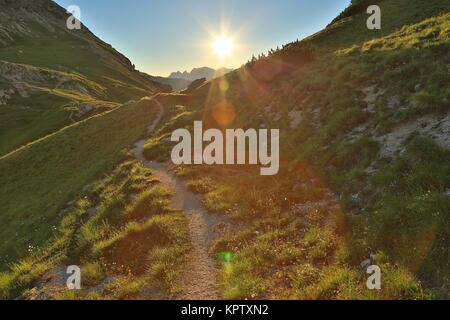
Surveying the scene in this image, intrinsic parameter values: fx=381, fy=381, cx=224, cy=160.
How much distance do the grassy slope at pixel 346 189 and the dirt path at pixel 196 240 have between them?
560 millimetres

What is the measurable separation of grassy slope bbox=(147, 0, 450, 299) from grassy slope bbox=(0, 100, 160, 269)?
852 cm

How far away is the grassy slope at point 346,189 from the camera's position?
34.4ft

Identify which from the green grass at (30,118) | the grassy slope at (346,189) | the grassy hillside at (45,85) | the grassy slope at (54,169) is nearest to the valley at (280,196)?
the grassy slope at (346,189)

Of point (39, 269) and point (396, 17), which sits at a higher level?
point (396, 17)

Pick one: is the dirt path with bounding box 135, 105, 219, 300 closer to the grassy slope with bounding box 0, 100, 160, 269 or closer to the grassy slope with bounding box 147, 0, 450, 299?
the grassy slope with bounding box 147, 0, 450, 299

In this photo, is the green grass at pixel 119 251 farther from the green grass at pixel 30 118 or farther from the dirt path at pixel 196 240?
the green grass at pixel 30 118

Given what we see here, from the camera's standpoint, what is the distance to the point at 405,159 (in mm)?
14797

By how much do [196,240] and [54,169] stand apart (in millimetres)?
31306

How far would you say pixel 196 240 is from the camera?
15.5m

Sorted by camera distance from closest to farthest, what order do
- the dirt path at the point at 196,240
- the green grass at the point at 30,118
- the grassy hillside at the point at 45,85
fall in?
1. the dirt path at the point at 196,240
2. the green grass at the point at 30,118
3. the grassy hillside at the point at 45,85

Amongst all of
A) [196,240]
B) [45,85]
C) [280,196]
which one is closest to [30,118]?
[45,85]
